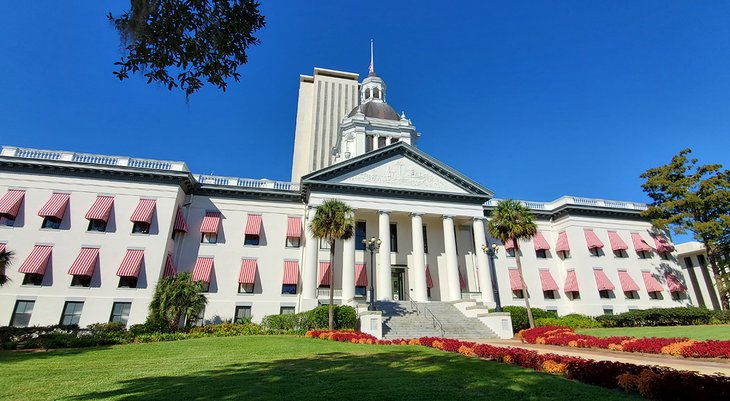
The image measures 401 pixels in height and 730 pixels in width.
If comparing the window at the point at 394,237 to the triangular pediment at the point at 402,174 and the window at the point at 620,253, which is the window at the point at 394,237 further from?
the window at the point at 620,253

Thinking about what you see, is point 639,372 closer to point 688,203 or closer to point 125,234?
point 125,234

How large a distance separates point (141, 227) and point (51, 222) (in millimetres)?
5993

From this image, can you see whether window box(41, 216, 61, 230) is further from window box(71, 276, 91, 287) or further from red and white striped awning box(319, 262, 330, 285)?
red and white striped awning box(319, 262, 330, 285)

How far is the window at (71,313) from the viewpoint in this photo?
2470 cm

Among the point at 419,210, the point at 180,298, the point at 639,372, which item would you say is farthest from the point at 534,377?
the point at 419,210

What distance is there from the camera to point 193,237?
30.5 m

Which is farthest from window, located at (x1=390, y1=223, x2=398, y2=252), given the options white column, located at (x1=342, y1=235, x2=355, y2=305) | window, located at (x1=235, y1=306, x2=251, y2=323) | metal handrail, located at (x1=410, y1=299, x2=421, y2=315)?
window, located at (x1=235, y1=306, x2=251, y2=323)

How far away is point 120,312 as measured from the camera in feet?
84.1

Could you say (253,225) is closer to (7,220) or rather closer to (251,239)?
(251,239)

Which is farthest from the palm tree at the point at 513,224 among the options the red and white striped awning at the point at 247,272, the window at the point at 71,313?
the window at the point at 71,313

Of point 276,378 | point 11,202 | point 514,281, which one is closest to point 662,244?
point 514,281

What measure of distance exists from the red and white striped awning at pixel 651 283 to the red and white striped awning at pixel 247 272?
37.2m

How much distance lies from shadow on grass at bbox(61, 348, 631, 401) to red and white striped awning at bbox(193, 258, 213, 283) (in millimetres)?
19148

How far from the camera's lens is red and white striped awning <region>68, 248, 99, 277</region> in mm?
A: 25219
